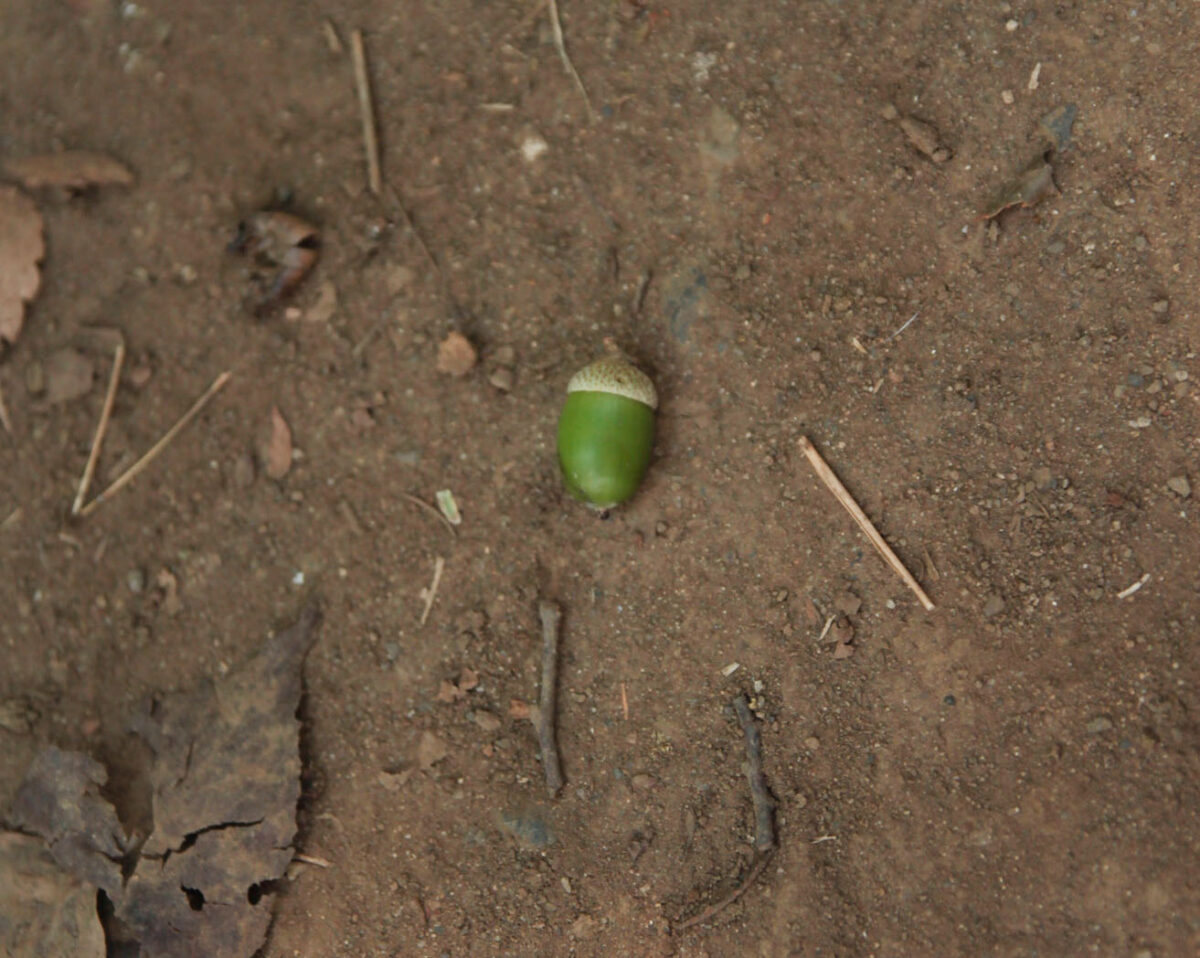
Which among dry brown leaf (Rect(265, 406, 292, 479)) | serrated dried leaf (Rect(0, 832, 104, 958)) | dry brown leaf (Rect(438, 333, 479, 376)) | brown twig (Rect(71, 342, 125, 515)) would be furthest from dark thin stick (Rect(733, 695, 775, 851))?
brown twig (Rect(71, 342, 125, 515))

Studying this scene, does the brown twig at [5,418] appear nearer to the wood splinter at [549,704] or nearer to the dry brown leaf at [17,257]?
the dry brown leaf at [17,257]

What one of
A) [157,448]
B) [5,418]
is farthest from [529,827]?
[5,418]

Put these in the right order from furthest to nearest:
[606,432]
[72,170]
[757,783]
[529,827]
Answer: [72,170]
[529,827]
[757,783]
[606,432]

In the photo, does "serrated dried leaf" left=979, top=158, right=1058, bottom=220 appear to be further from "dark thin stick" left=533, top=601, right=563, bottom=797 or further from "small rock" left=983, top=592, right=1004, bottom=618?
"dark thin stick" left=533, top=601, right=563, bottom=797

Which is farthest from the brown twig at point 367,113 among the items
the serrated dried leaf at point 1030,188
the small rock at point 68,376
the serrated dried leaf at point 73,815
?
the serrated dried leaf at point 73,815

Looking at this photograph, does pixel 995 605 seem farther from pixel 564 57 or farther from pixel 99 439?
pixel 99 439

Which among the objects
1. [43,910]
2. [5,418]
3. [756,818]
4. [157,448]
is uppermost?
[157,448]

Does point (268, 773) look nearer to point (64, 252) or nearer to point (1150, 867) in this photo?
point (64, 252)
